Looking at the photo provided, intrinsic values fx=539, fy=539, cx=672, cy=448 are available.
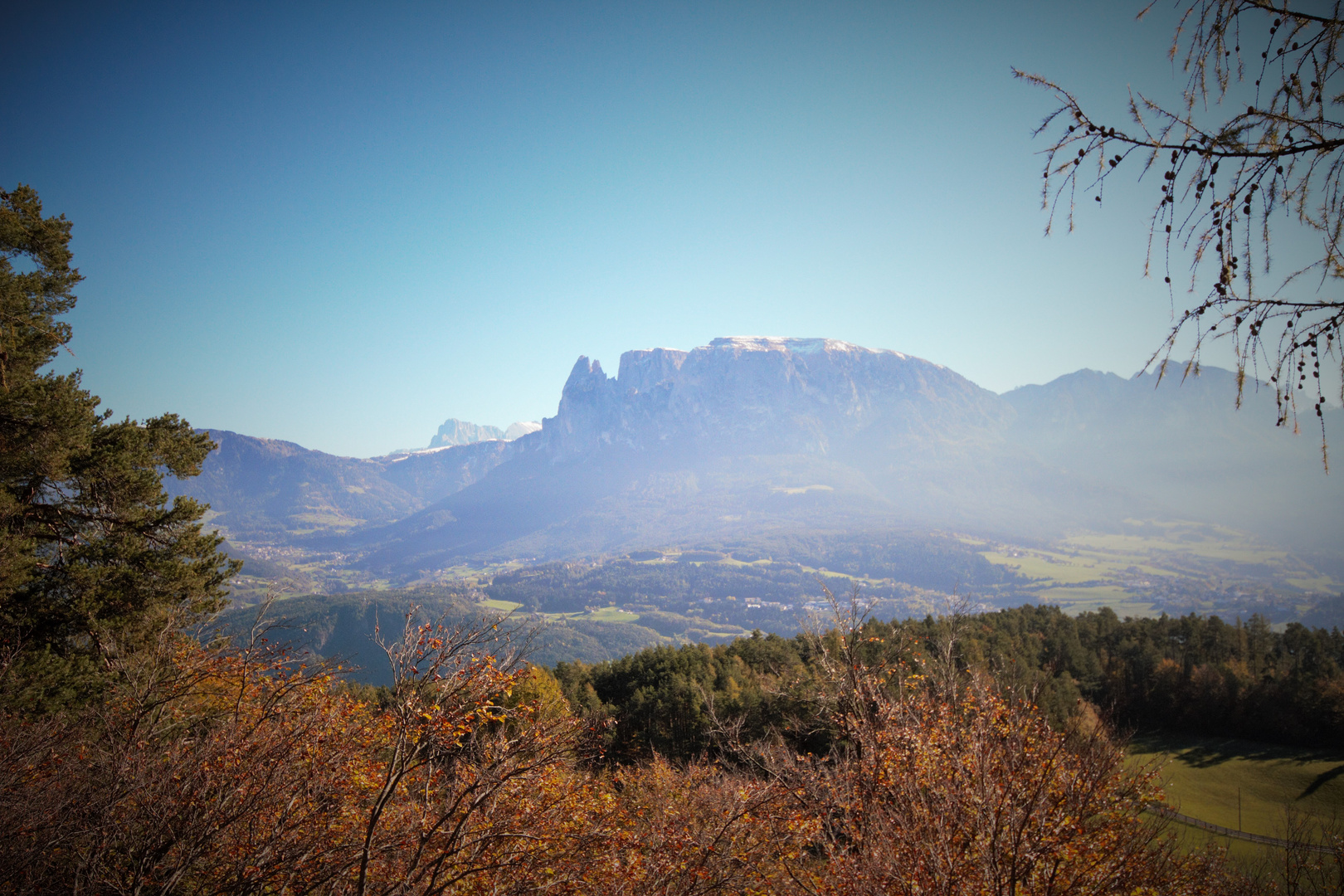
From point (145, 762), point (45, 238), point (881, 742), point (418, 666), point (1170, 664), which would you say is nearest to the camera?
point (418, 666)

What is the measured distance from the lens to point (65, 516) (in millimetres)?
11523

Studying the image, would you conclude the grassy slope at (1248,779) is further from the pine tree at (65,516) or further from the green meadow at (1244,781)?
the pine tree at (65,516)

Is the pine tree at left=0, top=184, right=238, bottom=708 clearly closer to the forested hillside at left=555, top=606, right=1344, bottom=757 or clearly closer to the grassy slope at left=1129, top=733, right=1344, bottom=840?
the forested hillside at left=555, top=606, right=1344, bottom=757

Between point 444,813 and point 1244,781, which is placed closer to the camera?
point 444,813

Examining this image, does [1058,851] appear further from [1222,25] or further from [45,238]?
[45,238]

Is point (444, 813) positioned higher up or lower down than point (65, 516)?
lower down

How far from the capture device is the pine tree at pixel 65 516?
33.8ft

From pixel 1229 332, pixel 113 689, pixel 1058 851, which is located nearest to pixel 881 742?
pixel 1058 851

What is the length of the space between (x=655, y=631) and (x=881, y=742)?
12366 cm

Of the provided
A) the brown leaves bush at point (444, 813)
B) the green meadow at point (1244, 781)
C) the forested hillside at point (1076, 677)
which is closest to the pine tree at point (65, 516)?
the brown leaves bush at point (444, 813)

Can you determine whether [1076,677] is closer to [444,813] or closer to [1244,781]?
[1244,781]

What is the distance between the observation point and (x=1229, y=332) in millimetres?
2938

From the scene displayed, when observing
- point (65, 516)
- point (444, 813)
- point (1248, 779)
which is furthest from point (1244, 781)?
point (65, 516)

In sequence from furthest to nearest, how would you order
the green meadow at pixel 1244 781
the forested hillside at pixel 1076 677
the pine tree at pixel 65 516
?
the forested hillside at pixel 1076 677 < the green meadow at pixel 1244 781 < the pine tree at pixel 65 516
